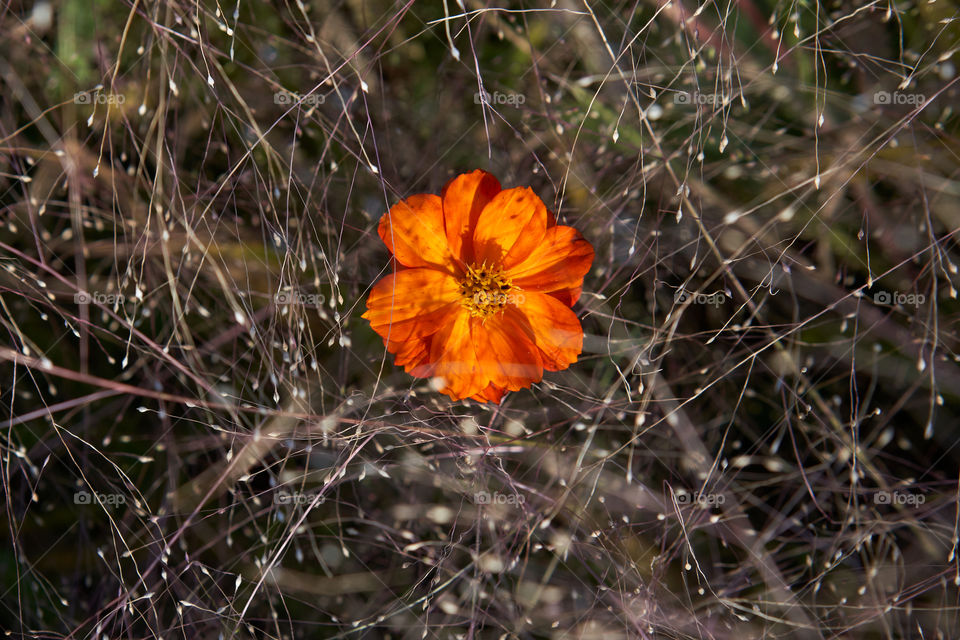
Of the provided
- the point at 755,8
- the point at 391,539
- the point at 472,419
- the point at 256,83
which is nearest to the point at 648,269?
the point at 472,419

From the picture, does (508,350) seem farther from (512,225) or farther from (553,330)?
(512,225)

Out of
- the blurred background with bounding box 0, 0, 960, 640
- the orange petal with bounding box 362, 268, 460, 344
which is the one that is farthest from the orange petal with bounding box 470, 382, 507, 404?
the blurred background with bounding box 0, 0, 960, 640

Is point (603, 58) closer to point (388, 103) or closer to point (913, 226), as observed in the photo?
point (388, 103)

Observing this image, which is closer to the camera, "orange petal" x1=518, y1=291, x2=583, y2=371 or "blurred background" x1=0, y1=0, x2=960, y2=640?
"orange petal" x1=518, y1=291, x2=583, y2=371

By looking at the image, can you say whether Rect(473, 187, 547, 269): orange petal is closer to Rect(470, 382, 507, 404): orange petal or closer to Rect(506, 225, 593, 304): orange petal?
Rect(506, 225, 593, 304): orange petal

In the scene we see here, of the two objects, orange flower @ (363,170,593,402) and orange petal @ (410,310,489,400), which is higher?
orange flower @ (363,170,593,402)

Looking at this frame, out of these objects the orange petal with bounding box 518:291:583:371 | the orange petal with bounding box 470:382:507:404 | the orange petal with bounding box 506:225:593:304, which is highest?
the orange petal with bounding box 506:225:593:304
